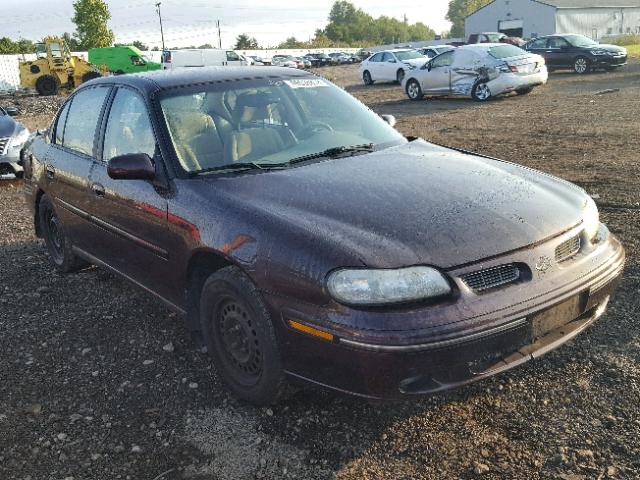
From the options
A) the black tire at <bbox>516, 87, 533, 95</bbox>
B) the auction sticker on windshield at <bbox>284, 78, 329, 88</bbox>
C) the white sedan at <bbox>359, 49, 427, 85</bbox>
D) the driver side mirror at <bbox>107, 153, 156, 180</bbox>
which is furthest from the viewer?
the white sedan at <bbox>359, 49, 427, 85</bbox>

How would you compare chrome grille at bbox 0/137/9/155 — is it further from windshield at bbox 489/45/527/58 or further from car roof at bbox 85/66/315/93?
windshield at bbox 489/45/527/58

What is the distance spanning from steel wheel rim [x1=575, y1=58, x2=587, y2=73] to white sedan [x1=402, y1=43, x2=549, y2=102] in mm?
7339

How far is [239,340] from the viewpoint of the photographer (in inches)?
125

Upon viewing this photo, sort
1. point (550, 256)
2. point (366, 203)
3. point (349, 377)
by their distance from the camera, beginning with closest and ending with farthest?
point (349, 377)
point (550, 256)
point (366, 203)

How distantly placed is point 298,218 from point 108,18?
70.3m

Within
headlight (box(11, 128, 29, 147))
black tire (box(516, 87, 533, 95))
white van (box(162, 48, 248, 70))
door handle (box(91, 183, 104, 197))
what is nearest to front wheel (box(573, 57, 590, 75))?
black tire (box(516, 87, 533, 95))

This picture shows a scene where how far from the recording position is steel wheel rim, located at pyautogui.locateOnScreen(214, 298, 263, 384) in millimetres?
3051

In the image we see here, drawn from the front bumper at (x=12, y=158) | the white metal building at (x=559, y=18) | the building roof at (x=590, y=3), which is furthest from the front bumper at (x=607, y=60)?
the building roof at (x=590, y=3)

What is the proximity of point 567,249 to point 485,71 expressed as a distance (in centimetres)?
1485

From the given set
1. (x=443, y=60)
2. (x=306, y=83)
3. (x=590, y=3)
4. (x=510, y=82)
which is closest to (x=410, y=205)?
(x=306, y=83)

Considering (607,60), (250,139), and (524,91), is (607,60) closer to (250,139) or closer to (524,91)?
(524,91)

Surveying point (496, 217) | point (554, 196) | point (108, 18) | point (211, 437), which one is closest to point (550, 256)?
point (496, 217)

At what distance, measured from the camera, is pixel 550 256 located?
282 centimetres

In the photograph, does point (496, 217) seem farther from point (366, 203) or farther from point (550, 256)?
point (366, 203)
